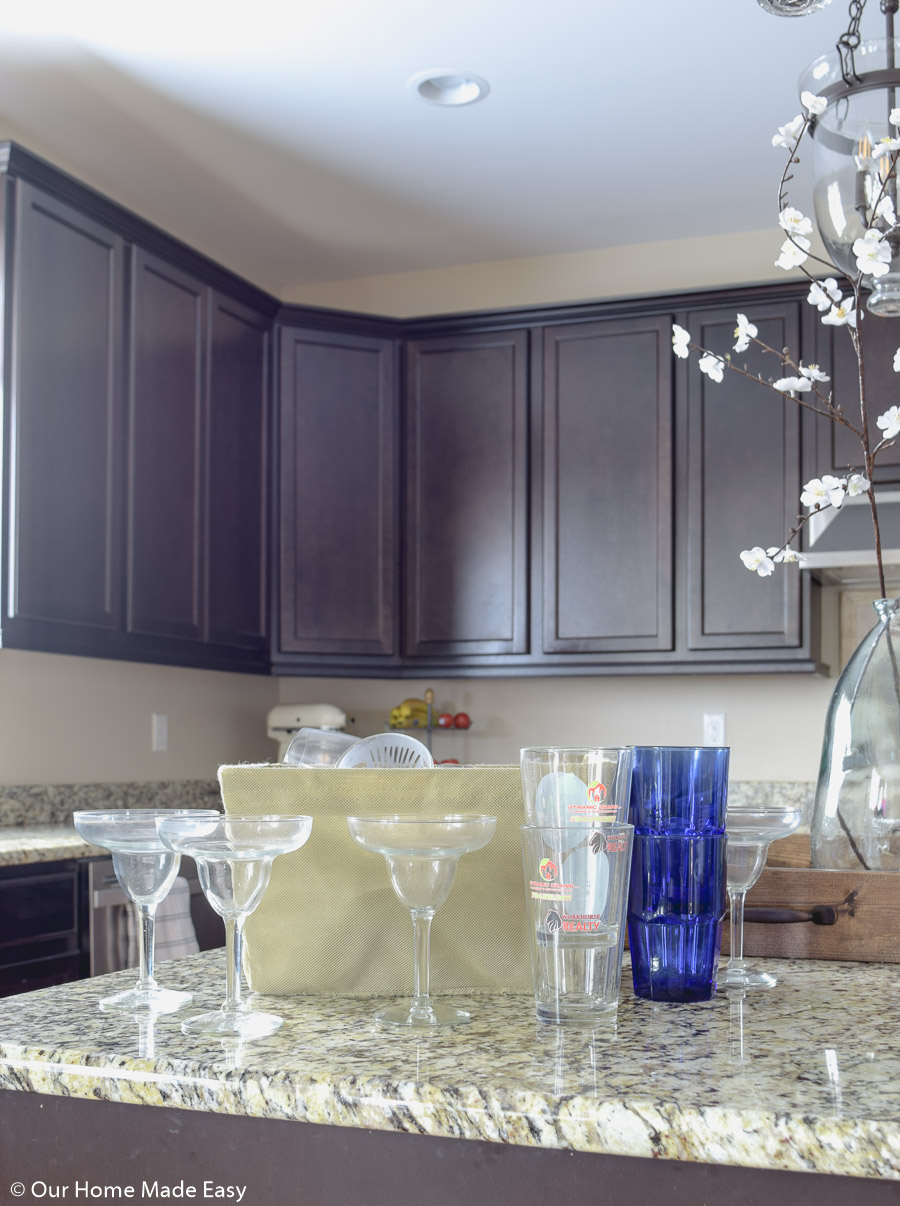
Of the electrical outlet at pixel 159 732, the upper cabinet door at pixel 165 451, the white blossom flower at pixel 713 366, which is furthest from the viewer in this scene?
the electrical outlet at pixel 159 732

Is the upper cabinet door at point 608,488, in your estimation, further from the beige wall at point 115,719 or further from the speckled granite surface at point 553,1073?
the speckled granite surface at point 553,1073

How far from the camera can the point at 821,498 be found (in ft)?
3.97

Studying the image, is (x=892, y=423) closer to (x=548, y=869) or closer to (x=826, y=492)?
(x=826, y=492)

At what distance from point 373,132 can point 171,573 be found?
1276mm

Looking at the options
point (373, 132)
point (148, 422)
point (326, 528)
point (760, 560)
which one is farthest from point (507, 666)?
point (760, 560)

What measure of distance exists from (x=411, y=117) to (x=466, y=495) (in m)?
1.10

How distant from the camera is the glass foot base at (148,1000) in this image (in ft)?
2.99

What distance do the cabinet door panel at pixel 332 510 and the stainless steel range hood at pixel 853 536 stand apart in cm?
126

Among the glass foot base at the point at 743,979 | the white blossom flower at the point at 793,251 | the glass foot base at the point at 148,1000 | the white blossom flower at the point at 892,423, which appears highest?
the white blossom flower at the point at 793,251

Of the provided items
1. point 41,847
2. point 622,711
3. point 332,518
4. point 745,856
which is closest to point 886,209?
point 745,856

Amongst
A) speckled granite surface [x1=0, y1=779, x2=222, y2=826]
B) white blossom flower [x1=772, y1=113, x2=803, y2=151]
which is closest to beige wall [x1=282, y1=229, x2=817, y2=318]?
speckled granite surface [x1=0, y1=779, x2=222, y2=826]

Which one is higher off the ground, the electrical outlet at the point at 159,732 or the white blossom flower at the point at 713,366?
the white blossom flower at the point at 713,366

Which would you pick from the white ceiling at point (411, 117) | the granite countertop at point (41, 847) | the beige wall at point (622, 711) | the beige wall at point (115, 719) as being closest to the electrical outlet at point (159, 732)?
the beige wall at point (115, 719)

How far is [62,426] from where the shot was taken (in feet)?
8.89
